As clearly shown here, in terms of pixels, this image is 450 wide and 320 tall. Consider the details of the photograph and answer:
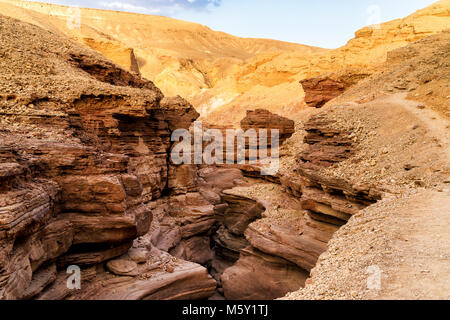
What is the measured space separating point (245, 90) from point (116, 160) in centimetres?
3595

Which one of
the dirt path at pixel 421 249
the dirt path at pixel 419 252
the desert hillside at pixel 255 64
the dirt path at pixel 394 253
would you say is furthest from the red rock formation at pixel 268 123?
the dirt path at pixel 419 252

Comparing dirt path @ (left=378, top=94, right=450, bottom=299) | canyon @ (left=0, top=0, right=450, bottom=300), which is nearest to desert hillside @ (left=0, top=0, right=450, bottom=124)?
canyon @ (left=0, top=0, right=450, bottom=300)

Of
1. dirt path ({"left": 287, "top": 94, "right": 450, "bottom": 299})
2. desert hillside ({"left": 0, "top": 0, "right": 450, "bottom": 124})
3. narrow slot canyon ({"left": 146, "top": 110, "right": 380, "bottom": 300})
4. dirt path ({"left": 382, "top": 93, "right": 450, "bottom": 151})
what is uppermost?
desert hillside ({"left": 0, "top": 0, "right": 450, "bottom": 124})

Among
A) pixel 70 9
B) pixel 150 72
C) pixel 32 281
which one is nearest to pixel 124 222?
pixel 32 281

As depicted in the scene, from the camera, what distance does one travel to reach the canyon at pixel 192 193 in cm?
564

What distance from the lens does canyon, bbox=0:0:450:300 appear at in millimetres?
5645

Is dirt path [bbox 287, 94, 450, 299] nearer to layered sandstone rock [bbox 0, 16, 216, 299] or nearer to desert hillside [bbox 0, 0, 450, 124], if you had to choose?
layered sandstone rock [bbox 0, 16, 216, 299]

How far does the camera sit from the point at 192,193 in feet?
54.2

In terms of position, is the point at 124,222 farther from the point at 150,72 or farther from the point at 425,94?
the point at 150,72

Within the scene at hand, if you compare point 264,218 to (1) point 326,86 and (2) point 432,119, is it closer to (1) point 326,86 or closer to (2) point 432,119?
(2) point 432,119

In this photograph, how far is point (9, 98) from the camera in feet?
29.6

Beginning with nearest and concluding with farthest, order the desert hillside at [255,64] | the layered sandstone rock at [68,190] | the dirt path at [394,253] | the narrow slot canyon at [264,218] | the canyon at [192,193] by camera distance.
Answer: the dirt path at [394,253] < the canyon at [192,193] < the layered sandstone rock at [68,190] < the narrow slot canyon at [264,218] < the desert hillside at [255,64]

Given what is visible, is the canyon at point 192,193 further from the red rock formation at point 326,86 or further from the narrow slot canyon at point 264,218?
the red rock formation at point 326,86

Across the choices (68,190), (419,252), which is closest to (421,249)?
(419,252)
